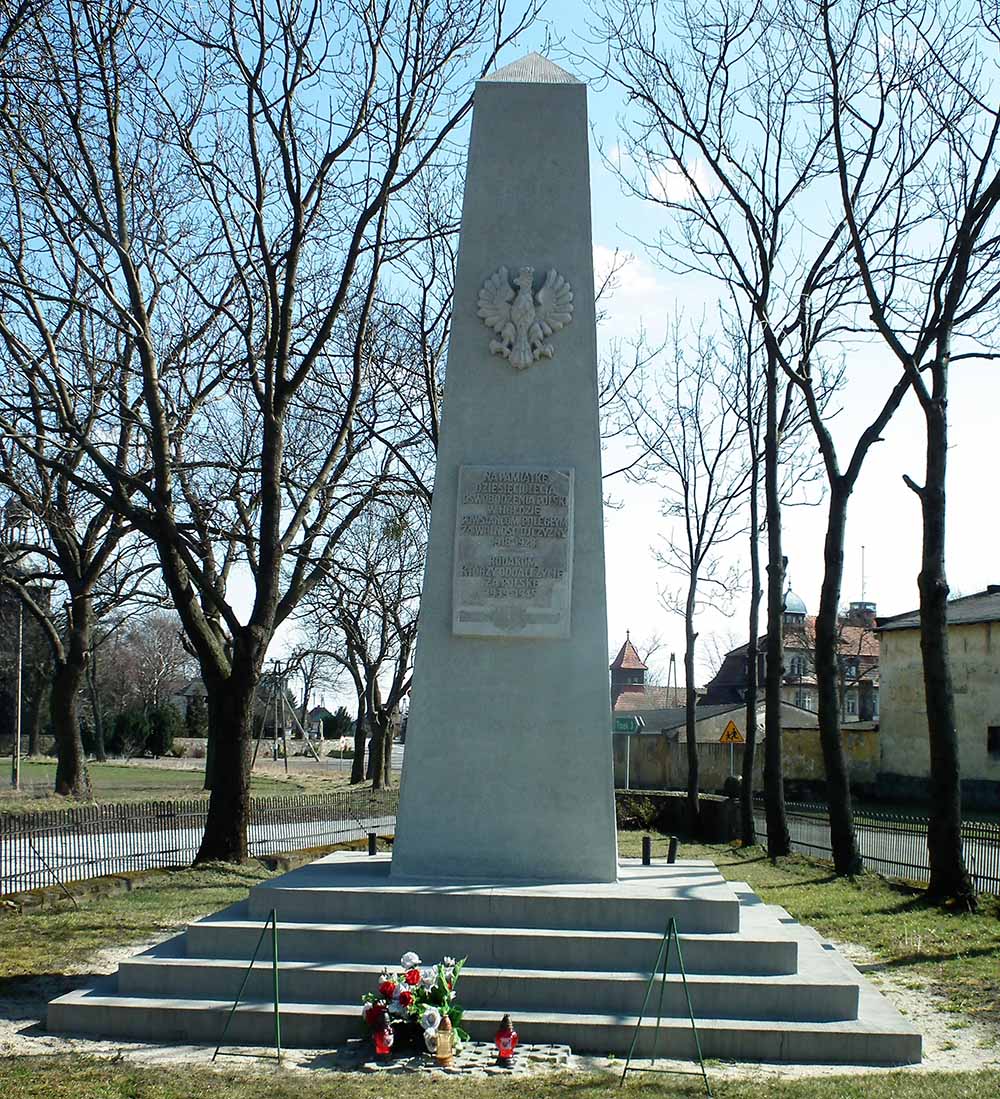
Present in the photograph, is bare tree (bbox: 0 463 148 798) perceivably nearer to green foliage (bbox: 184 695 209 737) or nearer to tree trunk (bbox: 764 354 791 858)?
tree trunk (bbox: 764 354 791 858)

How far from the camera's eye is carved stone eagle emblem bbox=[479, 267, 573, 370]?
9977 mm

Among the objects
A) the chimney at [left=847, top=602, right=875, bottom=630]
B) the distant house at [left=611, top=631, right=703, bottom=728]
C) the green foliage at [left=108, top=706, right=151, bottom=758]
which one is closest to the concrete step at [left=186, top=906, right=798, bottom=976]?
the chimney at [left=847, top=602, right=875, bottom=630]

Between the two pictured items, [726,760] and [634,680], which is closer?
[726,760]

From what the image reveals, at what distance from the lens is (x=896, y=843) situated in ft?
75.6

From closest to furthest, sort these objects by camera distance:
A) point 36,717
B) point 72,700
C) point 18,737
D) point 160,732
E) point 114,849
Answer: point 114,849
point 72,700
point 18,737
point 36,717
point 160,732

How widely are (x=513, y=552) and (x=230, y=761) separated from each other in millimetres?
8128

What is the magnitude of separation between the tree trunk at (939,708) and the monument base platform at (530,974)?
5625 mm

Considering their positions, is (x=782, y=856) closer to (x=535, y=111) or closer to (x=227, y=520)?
(x=227, y=520)

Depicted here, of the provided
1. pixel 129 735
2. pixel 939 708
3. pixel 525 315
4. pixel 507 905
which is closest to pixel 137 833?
pixel 939 708

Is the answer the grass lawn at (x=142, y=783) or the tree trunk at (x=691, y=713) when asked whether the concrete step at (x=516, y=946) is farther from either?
the tree trunk at (x=691, y=713)

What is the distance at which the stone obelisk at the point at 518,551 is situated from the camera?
378 inches

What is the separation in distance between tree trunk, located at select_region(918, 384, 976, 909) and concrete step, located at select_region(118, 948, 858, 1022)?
6.60 metres

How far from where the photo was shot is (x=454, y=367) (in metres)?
10.1

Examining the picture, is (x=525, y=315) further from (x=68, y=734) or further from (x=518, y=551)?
(x=68, y=734)
